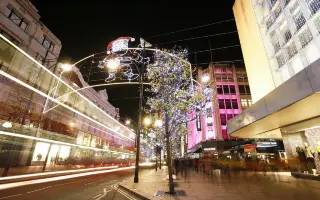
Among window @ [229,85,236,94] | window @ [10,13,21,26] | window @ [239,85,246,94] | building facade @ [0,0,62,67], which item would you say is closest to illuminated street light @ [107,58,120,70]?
building facade @ [0,0,62,67]

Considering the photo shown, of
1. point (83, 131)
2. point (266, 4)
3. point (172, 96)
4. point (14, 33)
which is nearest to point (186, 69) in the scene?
point (172, 96)

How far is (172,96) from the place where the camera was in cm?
1211

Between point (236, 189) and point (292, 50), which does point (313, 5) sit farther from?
point (236, 189)

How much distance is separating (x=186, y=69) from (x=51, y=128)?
21417 mm

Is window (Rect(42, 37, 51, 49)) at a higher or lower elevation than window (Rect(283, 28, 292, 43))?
higher

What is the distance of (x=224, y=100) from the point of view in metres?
46.2

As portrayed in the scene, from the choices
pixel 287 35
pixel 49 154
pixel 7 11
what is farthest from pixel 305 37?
pixel 49 154

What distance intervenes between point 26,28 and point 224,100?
143 feet

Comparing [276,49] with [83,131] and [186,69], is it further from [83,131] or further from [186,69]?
[83,131]

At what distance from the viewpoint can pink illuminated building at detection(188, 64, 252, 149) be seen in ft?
143

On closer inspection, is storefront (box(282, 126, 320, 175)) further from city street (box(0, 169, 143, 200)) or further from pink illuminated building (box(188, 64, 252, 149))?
pink illuminated building (box(188, 64, 252, 149))

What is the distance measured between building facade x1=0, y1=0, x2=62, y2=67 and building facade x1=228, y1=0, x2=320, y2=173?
875 inches

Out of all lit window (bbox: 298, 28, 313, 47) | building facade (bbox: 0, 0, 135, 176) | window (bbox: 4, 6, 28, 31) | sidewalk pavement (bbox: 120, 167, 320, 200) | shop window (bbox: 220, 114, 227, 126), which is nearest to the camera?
sidewalk pavement (bbox: 120, 167, 320, 200)

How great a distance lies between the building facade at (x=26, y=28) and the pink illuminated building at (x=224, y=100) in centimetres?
3325
